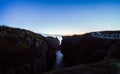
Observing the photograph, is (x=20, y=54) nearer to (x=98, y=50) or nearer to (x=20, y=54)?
(x=20, y=54)

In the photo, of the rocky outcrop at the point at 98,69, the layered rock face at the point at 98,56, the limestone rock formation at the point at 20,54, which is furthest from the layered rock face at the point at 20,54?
the rocky outcrop at the point at 98,69

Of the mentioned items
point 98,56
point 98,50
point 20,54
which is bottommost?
point 98,56

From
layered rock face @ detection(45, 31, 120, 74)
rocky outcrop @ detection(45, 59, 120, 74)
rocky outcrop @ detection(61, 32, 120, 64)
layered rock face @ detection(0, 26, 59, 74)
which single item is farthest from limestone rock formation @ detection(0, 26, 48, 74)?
rocky outcrop @ detection(61, 32, 120, 64)

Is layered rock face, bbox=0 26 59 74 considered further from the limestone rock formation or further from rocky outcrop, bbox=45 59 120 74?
rocky outcrop, bbox=45 59 120 74

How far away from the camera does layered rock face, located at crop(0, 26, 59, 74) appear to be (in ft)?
92.3

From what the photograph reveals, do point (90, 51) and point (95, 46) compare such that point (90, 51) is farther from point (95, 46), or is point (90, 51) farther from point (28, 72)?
point (28, 72)

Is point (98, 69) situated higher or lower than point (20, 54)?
lower

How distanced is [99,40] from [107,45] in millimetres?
4481

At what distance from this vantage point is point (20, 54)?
3123 cm

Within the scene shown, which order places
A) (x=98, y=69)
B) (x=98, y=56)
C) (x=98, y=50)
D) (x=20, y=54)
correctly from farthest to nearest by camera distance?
(x=98, y=50)
(x=98, y=56)
(x=20, y=54)
(x=98, y=69)

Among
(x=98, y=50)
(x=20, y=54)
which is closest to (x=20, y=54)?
(x=20, y=54)

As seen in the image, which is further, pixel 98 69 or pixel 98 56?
pixel 98 56

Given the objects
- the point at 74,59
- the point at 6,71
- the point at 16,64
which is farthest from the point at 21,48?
the point at 74,59

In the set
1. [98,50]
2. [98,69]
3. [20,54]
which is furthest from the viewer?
[98,50]
